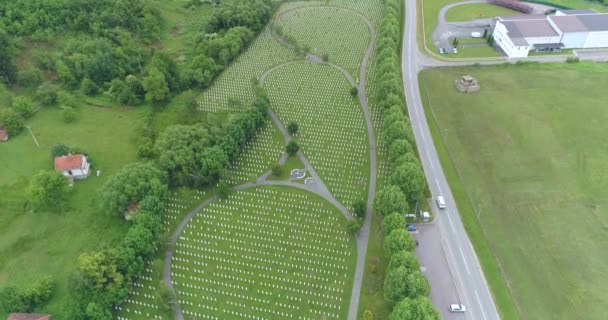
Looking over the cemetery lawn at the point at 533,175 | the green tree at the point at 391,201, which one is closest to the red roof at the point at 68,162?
the green tree at the point at 391,201

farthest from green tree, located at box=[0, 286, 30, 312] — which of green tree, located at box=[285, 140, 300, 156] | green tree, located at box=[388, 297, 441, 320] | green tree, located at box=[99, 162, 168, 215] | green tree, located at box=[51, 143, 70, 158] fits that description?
green tree, located at box=[388, 297, 441, 320]

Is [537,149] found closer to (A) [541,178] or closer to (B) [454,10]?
(A) [541,178]

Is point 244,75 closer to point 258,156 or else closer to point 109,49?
point 258,156

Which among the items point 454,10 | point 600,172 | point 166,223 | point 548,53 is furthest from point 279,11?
point 600,172

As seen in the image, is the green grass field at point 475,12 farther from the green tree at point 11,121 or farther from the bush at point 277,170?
the green tree at point 11,121

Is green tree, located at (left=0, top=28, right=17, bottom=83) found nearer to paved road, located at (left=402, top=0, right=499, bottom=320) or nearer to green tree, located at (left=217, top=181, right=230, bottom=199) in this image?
green tree, located at (left=217, top=181, right=230, bottom=199)
